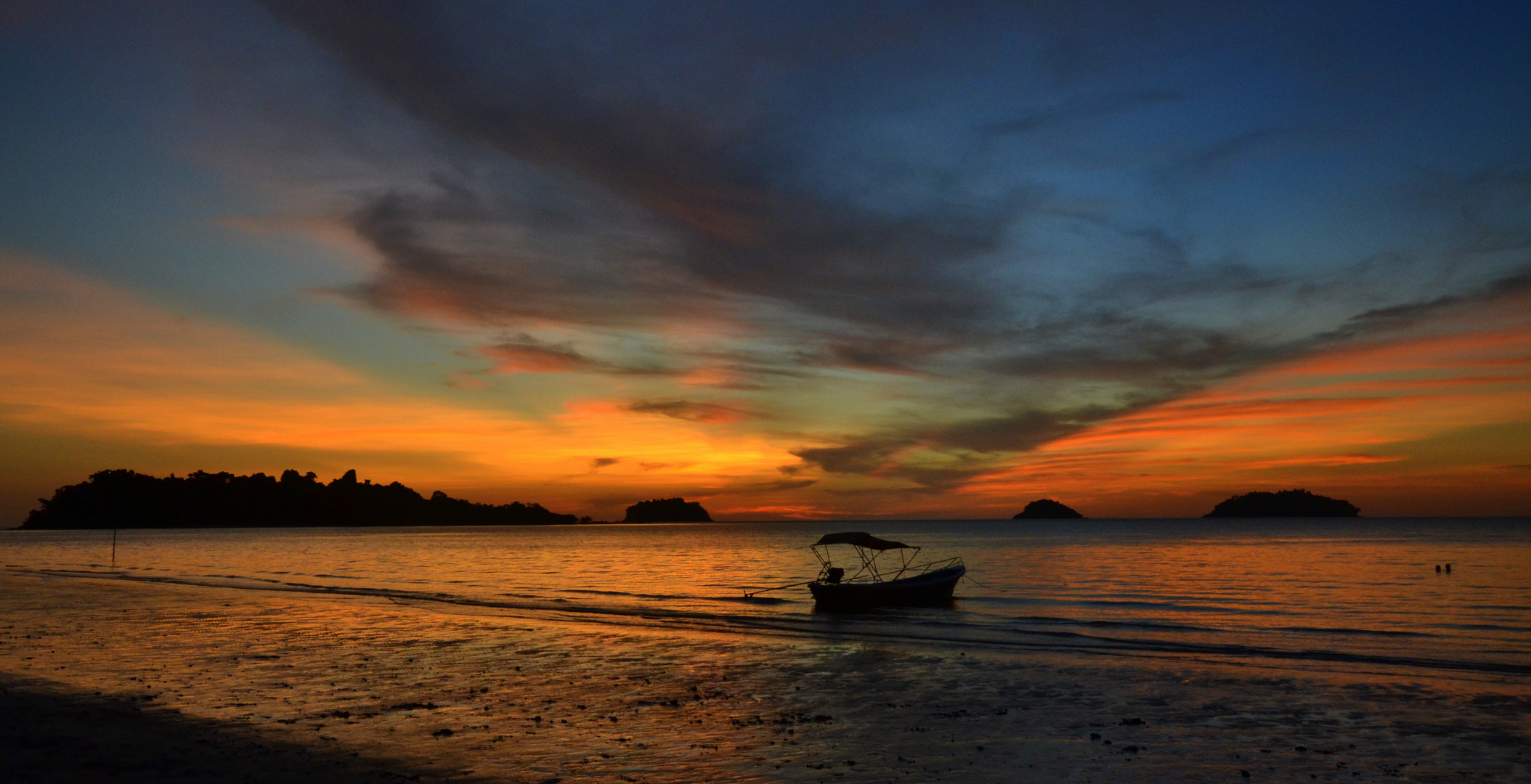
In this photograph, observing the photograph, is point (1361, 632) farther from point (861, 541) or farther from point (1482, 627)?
point (861, 541)

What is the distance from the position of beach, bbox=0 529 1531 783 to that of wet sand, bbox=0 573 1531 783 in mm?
87

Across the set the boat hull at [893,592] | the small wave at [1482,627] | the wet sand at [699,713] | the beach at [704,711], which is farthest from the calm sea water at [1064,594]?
the wet sand at [699,713]

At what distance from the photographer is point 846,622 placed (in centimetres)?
3981

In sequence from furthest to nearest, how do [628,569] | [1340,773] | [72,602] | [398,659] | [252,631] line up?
[628,569] → [72,602] → [252,631] → [398,659] → [1340,773]

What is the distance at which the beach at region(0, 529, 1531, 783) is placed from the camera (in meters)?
14.2

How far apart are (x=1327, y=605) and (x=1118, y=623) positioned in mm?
18447

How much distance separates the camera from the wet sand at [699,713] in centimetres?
1417

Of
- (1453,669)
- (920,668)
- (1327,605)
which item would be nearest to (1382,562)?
(1327,605)

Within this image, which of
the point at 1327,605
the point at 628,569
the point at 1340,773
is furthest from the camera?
the point at 628,569

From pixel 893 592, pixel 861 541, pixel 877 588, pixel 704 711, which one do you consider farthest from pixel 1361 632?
pixel 704 711

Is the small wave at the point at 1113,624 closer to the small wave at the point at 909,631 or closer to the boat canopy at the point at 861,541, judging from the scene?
the small wave at the point at 909,631

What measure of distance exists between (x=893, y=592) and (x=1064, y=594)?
15.3m

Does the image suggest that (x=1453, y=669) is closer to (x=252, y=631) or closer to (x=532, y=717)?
(x=532, y=717)

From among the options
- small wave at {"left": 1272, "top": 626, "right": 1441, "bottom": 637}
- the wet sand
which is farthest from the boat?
small wave at {"left": 1272, "top": 626, "right": 1441, "bottom": 637}
